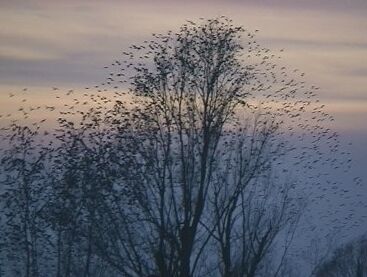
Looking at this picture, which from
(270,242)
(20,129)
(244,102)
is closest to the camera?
(20,129)

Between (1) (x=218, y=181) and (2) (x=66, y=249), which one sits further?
(1) (x=218, y=181)

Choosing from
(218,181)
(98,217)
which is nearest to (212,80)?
(218,181)

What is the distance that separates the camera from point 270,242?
108 feet

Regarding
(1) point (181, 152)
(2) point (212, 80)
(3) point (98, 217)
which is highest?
(2) point (212, 80)

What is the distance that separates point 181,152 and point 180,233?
2796mm

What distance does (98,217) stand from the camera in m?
27.1

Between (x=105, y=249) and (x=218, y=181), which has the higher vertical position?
(x=218, y=181)

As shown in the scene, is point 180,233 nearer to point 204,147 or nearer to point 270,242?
point 204,147

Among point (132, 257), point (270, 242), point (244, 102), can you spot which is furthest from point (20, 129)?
point (270, 242)

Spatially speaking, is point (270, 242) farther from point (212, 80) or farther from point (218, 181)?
point (212, 80)

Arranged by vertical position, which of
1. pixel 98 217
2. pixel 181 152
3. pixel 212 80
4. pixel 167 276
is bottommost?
pixel 167 276

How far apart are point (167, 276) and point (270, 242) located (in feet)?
22.7

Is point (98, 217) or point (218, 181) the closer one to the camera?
point (98, 217)

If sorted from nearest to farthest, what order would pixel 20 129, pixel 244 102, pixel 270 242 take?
1. pixel 20 129
2. pixel 244 102
3. pixel 270 242
